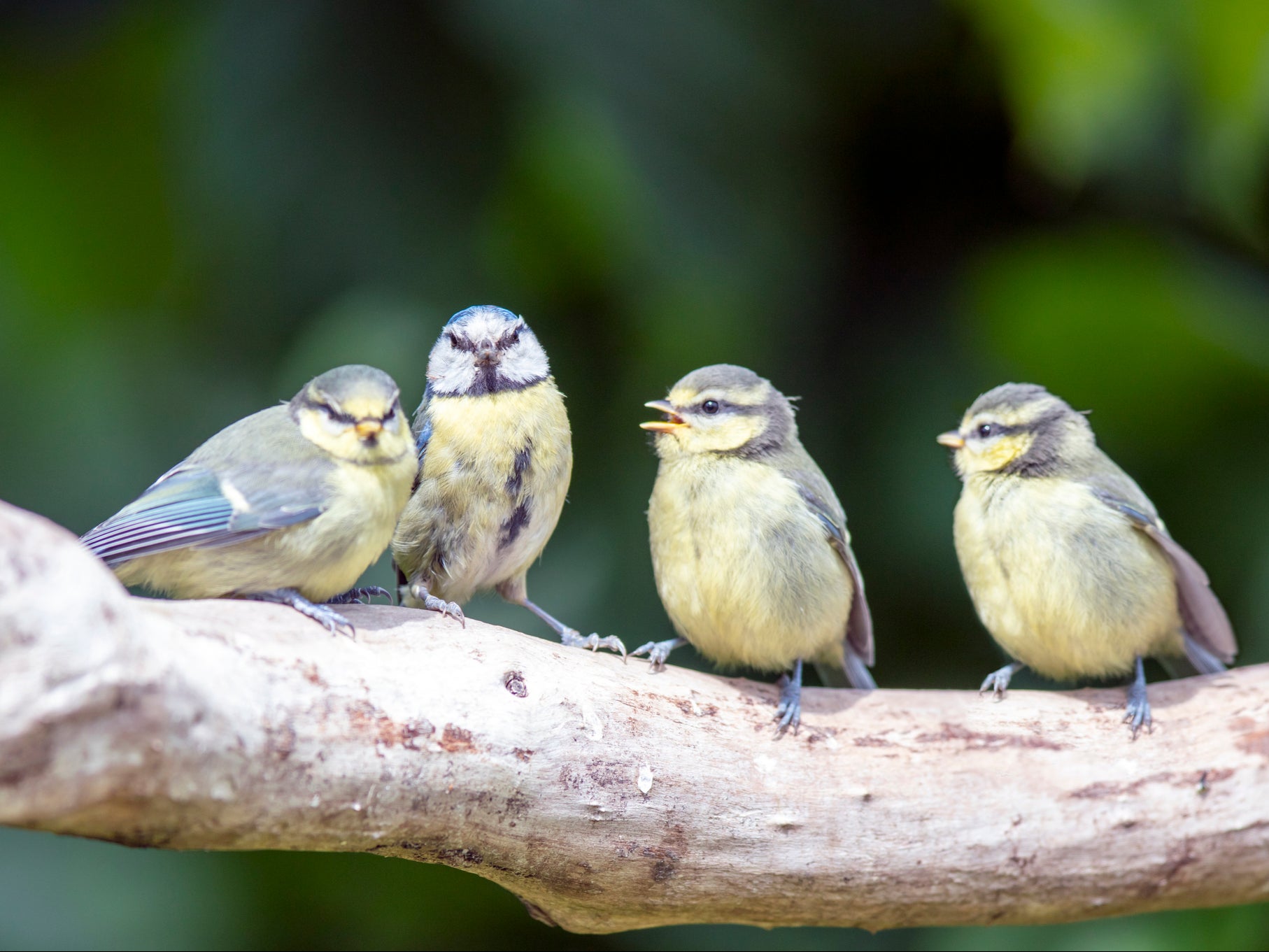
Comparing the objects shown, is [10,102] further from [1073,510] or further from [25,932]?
[1073,510]

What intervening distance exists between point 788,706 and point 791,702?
0.02m

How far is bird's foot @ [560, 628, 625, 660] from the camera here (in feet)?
7.89

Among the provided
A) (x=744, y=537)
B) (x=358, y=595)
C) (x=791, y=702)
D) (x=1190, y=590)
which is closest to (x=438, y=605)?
(x=358, y=595)

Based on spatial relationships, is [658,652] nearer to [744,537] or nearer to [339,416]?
[744,537]

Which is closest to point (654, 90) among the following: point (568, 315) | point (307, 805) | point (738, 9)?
point (738, 9)

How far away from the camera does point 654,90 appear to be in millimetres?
2996

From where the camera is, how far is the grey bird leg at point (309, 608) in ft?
6.36

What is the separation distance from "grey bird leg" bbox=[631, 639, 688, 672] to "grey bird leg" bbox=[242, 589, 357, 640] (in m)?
0.68

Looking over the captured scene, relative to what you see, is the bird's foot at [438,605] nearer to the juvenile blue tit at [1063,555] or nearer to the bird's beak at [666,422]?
the bird's beak at [666,422]

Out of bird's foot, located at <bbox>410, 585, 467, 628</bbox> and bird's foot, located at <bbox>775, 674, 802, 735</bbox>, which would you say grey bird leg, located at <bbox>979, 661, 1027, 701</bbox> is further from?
bird's foot, located at <bbox>410, 585, 467, 628</bbox>

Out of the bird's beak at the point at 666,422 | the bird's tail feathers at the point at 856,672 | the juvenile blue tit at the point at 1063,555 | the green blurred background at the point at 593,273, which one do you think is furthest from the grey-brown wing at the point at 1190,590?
the bird's beak at the point at 666,422

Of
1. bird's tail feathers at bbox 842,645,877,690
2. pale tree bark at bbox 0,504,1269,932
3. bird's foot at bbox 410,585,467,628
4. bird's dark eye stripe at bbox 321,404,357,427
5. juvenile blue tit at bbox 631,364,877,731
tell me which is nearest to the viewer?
pale tree bark at bbox 0,504,1269,932

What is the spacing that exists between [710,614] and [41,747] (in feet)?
4.52

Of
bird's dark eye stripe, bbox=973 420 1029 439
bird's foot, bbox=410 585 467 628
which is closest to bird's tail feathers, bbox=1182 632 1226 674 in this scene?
bird's dark eye stripe, bbox=973 420 1029 439
